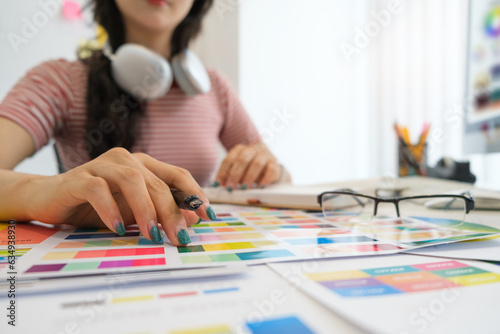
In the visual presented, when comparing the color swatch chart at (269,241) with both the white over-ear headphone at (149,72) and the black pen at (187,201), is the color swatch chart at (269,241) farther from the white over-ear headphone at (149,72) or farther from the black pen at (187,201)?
the white over-ear headphone at (149,72)

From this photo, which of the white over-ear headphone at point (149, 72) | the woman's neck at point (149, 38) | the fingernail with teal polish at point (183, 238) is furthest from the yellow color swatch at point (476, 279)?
the woman's neck at point (149, 38)

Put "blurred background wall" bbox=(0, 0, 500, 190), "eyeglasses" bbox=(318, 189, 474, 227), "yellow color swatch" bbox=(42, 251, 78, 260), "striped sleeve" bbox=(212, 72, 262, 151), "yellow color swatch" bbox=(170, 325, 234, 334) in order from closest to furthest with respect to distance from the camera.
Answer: "yellow color swatch" bbox=(170, 325, 234, 334) < "yellow color swatch" bbox=(42, 251, 78, 260) < "eyeglasses" bbox=(318, 189, 474, 227) < "striped sleeve" bbox=(212, 72, 262, 151) < "blurred background wall" bbox=(0, 0, 500, 190)

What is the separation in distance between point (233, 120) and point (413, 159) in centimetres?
58

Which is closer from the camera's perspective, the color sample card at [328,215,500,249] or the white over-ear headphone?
the color sample card at [328,215,500,249]

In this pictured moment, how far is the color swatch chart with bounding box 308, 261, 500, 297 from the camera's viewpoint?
0.22m

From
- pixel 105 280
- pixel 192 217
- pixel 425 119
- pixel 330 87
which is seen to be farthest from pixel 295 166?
pixel 105 280

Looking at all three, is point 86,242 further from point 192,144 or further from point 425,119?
point 425,119

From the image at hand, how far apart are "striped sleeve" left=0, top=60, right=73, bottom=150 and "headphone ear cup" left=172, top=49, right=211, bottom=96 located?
10.6 inches

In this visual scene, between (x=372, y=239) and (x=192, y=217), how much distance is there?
198mm

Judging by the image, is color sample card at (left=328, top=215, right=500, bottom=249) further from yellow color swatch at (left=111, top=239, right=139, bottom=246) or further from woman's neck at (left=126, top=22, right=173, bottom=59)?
woman's neck at (left=126, top=22, right=173, bottom=59)

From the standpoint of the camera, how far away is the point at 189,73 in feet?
2.72

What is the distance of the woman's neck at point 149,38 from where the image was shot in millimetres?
970

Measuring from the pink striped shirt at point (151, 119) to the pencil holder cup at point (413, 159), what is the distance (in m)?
0.47

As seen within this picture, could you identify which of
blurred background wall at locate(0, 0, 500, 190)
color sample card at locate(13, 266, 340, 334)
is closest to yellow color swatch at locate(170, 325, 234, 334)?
color sample card at locate(13, 266, 340, 334)
